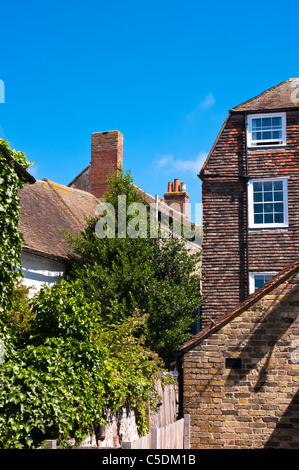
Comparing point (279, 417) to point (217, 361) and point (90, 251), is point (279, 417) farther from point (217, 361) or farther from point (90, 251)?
point (90, 251)

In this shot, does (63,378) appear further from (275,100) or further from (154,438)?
(275,100)

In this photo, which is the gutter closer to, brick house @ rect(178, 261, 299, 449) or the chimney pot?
brick house @ rect(178, 261, 299, 449)

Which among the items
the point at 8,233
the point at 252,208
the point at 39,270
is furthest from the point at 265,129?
the point at 8,233

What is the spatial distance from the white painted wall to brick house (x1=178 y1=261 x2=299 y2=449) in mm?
7508

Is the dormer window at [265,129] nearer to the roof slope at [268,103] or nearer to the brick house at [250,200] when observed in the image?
the brick house at [250,200]

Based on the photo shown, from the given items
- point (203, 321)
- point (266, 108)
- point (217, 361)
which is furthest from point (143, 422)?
point (266, 108)

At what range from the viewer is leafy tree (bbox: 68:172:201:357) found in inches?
758

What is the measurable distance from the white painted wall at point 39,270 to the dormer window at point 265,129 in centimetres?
795

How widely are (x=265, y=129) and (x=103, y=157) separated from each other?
9.83 metres

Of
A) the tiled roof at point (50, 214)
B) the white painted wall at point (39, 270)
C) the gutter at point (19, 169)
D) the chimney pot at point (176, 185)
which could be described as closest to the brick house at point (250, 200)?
the white painted wall at point (39, 270)

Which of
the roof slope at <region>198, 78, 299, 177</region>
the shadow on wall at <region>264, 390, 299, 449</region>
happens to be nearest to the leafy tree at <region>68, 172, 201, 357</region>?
the roof slope at <region>198, 78, 299, 177</region>

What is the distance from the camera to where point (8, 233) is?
412 inches

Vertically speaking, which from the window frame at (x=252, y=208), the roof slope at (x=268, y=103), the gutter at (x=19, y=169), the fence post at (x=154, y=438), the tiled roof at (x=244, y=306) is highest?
the roof slope at (x=268, y=103)

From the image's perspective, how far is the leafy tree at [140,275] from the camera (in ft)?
63.2
